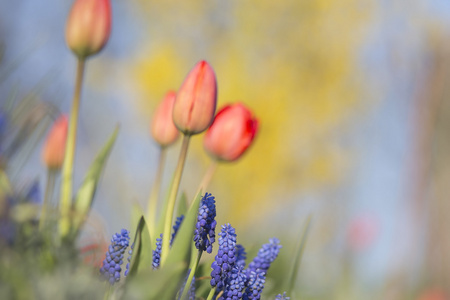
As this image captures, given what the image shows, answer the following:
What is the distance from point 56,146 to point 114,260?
0.66 feet

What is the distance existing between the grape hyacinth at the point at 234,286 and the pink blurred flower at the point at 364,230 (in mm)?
1434

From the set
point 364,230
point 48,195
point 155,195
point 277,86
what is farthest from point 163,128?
point 277,86

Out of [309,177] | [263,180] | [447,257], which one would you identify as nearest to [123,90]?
[263,180]

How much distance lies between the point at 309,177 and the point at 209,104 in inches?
236

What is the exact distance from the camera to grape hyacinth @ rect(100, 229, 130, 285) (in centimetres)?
33

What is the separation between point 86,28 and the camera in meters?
→ 0.45

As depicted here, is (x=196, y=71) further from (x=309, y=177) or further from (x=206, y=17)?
(x=206, y=17)

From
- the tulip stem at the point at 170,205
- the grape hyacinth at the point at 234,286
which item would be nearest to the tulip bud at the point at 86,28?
the tulip stem at the point at 170,205

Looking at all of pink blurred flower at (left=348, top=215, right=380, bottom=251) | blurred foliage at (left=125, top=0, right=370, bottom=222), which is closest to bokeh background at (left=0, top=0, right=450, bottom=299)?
blurred foliage at (left=125, top=0, right=370, bottom=222)

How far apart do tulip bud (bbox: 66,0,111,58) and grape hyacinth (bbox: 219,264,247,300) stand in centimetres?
22

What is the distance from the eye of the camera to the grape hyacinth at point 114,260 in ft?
1.08

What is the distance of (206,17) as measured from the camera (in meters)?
6.67

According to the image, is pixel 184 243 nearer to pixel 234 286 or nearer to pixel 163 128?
pixel 234 286

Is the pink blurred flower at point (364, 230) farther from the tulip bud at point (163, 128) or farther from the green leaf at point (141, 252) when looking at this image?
the green leaf at point (141, 252)
